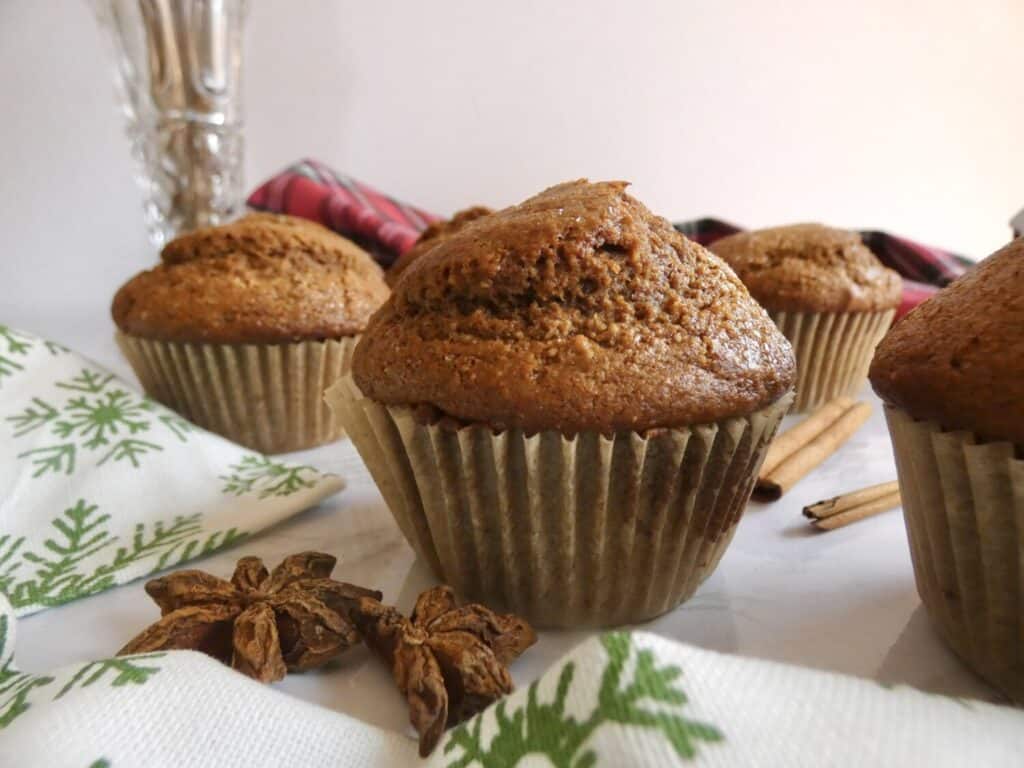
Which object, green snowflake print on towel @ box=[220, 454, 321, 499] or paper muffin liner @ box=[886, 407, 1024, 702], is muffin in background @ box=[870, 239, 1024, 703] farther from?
green snowflake print on towel @ box=[220, 454, 321, 499]

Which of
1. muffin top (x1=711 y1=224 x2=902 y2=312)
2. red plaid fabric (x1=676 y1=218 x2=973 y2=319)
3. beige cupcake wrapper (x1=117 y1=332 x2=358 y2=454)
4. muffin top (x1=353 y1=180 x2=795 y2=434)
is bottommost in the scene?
beige cupcake wrapper (x1=117 y1=332 x2=358 y2=454)

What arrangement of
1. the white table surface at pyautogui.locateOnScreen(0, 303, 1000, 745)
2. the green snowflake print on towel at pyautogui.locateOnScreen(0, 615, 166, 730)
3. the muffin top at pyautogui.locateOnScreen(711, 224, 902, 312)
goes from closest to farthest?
1. the green snowflake print on towel at pyautogui.locateOnScreen(0, 615, 166, 730)
2. the white table surface at pyautogui.locateOnScreen(0, 303, 1000, 745)
3. the muffin top at pyautogui.locateOnScreen(711, 224, 902, 312)

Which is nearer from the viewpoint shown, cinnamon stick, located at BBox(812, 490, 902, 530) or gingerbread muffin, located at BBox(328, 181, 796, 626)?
gingerbread muffin, located at BBox(328, 181, 796, 626)

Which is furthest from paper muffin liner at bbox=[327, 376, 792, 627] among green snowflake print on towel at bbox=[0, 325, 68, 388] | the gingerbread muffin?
green snowflake print on towel at bbox=[0, 325, 68, 388]

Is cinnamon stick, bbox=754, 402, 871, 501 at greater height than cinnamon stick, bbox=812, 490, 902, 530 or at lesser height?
lesser

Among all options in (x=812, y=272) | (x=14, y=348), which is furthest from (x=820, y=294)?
(x=14, y=348)

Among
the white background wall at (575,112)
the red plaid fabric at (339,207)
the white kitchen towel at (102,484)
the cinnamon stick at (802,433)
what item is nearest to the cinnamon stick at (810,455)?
the cinnamon stick at (802,433)

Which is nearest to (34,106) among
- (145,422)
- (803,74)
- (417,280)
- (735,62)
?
(145,422)
